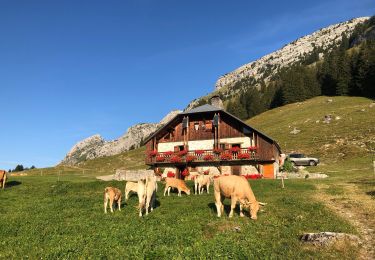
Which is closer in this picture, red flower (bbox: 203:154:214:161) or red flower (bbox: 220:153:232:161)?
red flower (bbox: 220:153:232:161)

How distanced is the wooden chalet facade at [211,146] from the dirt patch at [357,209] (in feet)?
60.2

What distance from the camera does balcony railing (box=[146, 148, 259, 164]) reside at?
47.7 m

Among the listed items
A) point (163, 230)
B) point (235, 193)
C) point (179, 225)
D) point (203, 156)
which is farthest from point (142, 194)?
point (203, 156)

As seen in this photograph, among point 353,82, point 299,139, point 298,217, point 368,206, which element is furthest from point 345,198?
point 353,82

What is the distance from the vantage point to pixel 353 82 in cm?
10775

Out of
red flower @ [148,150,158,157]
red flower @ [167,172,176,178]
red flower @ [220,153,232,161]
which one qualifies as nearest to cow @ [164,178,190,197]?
red flower @ [220,153,232,161]

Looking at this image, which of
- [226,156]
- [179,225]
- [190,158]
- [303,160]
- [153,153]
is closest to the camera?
[179,225]

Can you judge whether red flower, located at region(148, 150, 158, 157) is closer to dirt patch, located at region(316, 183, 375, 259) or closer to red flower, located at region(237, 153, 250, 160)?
red flower, located at region(237, 153, 250, 160)

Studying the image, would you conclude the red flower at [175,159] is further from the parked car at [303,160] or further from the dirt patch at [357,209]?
the dirt patch at [357,209]

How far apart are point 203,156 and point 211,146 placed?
7.29ft

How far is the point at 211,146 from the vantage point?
51219 mm

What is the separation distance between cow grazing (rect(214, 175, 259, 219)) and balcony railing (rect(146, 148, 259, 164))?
94.1 feet

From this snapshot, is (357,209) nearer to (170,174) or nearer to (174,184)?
(174,184)

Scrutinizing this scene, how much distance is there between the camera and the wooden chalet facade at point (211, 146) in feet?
158
